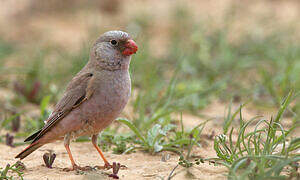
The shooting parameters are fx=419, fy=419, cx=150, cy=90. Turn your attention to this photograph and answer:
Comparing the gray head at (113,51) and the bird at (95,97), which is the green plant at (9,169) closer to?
the bird at (95,97)

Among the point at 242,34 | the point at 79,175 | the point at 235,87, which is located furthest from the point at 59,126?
the point at 242,34

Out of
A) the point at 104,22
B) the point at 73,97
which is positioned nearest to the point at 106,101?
the point at 73,97

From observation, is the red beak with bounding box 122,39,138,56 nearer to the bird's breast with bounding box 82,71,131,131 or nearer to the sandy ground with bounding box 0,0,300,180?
the bird's breast with bounding box 82,71,131,131

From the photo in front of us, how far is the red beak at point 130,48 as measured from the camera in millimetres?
3668

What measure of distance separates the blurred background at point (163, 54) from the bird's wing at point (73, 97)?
779mm

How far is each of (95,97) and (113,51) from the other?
49cm

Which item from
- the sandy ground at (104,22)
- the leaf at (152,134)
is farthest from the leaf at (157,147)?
the sandy ground at (104,22)

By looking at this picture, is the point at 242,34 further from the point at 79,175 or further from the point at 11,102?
the point at 79,175

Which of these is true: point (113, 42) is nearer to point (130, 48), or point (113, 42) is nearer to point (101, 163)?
point (130, 48)

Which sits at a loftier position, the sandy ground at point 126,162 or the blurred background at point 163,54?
the blurred background at point 163,54

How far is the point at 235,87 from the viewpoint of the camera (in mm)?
5863

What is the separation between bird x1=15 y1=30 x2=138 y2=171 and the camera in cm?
346

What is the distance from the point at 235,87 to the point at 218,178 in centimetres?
309

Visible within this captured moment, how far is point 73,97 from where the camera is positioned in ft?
11.9
